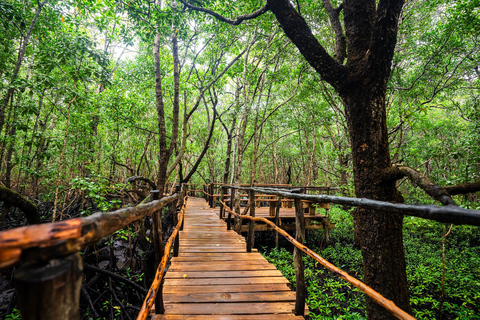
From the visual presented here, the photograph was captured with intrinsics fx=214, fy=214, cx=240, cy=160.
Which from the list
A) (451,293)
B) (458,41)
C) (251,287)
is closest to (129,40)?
(251,287)

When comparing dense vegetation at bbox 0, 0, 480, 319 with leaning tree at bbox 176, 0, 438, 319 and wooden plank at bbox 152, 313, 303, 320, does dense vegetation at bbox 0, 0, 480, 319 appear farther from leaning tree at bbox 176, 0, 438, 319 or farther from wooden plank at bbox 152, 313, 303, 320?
wooden plank at bbox 152, 313, 303, 320

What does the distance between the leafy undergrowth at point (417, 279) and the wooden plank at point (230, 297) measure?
282 centimetres

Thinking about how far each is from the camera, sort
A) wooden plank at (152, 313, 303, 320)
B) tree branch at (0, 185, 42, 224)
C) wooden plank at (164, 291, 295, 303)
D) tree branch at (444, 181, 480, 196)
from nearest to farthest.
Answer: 1. tree branch at (444, 181, 480, 196)
2. wooden plank at (152, 313, 303, 320)
3. wooden plank at (164, 291, 295, 303)
4. tree branch at (0, 185, 42, 224)

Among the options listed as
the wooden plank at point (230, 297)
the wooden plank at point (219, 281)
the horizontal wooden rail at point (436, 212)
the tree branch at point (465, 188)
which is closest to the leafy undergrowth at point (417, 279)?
the wooden plank at point (219, 281)

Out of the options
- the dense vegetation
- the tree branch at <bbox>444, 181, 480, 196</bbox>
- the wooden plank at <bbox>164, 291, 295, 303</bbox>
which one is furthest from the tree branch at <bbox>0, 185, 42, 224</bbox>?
the tree branch at <bbox>444, 181, 480, 196</bbox>

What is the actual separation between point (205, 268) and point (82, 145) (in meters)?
10.7

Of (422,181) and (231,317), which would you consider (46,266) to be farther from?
(422,181)

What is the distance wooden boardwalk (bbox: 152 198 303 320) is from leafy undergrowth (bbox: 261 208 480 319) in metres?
2.46

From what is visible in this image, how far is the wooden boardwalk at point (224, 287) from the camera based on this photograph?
2.19 m

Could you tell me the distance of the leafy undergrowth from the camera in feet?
16.4

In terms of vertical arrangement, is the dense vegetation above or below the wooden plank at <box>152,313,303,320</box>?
above

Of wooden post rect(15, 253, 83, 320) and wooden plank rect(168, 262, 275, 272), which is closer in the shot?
wooden post rect(15, 253, 83, 320)

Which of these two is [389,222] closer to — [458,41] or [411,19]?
[458,41]

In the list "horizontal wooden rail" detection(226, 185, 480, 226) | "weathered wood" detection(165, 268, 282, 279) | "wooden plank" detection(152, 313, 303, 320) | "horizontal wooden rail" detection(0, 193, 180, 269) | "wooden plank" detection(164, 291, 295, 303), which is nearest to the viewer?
"horizontal wooden rail" detection(0, 193, 180, 269)
